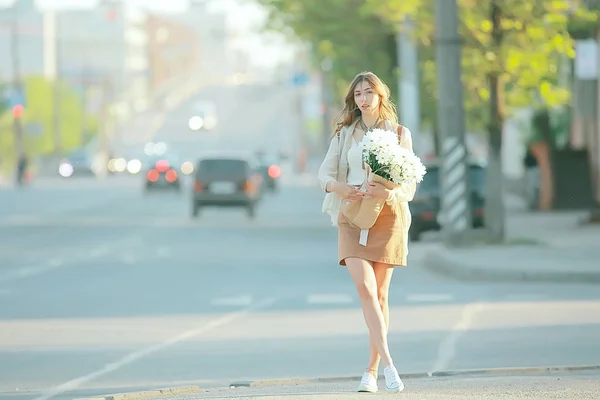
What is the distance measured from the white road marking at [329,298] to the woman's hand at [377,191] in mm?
8885

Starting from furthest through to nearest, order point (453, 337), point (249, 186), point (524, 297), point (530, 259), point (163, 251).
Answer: point (249, 186) < point (163, 251) < point (530, 259) < point (524, 297) < point (453, 337)

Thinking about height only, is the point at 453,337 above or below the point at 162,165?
below

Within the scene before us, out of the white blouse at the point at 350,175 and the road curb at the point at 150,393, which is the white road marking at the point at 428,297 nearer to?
the road curb at the point at 150,393

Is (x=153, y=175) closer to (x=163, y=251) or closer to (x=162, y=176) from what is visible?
(x=162, y=176)

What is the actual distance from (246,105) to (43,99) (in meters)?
22.8

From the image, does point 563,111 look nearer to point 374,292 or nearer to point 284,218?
point 284,218

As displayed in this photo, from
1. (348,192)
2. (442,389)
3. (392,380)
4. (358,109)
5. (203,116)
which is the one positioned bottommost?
(442,389)

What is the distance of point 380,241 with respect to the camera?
10.1 m

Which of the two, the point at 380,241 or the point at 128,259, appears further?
the point at 128,259

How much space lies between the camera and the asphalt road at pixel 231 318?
1256cm

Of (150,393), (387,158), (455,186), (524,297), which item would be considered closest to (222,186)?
(455,186)

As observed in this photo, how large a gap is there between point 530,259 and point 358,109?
45.1ft

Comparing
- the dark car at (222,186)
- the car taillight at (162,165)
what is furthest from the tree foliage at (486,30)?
the car taillight at (162,165)

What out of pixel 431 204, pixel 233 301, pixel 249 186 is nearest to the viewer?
pixel 233 301
